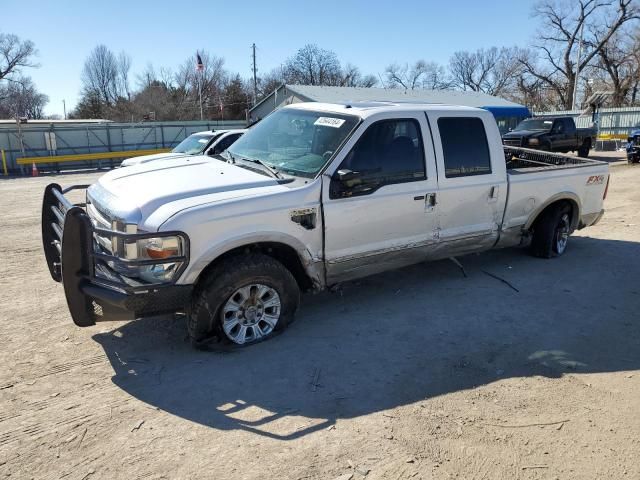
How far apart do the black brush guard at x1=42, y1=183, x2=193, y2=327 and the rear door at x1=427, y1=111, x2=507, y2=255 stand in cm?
277

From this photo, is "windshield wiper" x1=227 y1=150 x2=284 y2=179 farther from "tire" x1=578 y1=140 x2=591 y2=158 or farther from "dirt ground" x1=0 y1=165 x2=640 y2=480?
"tire" x1=578 y1=140 x2=591 y2=158

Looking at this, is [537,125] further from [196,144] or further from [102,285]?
[102,285]

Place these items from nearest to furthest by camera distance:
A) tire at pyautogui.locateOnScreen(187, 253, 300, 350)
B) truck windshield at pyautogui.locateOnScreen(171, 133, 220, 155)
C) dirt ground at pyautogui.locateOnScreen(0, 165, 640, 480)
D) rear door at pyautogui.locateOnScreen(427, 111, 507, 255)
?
dirt ground at pyautogui.locateOnScreen(0, 165, 640, 480), tire at pyautogui.locateOnScreen(187, 253, 300, 350), rear door at pyautogui.locateOnScreen(427, 111, 507, 255), truck windshield at pyautogui.locateOnScreen(171, 133, 220, 155)

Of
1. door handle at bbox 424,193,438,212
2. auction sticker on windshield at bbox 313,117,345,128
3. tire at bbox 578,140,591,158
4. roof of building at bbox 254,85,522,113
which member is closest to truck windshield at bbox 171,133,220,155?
auction sticker on windshield at bbox 313,117,345,128

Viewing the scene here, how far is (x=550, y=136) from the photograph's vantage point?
19641 millimetres

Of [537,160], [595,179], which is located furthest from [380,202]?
[537,160]

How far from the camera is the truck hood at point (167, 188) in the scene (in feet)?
11.8

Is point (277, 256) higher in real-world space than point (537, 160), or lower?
lower

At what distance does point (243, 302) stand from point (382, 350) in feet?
4.02

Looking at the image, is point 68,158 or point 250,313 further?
point 68,158

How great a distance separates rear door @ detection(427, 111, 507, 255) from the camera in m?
5.01

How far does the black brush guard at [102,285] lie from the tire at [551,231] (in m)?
4.87

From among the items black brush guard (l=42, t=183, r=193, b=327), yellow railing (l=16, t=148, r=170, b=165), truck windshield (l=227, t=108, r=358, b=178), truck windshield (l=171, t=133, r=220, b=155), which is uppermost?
yellow railing (l=16, t=148, r=170, b=165)

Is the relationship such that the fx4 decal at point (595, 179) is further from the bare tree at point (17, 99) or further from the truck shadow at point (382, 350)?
the bare tree at point (17, 99)
